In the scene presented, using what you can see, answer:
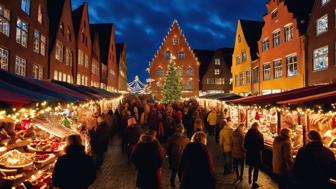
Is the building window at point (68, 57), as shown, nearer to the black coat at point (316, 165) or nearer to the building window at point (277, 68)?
→ the building window at point (277, 68)

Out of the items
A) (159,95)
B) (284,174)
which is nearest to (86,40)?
(159,95)

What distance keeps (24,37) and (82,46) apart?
1428 centimetres

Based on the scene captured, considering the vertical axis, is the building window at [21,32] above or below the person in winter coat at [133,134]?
above

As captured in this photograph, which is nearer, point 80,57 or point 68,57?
point 68,57

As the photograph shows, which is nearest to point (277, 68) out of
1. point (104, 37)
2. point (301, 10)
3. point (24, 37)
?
point (301, 10)

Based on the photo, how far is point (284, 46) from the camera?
2333cm

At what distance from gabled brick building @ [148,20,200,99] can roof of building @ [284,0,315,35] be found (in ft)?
97.5

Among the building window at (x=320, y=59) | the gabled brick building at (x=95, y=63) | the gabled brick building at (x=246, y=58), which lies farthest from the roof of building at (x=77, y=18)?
the building window at (x=320, y=59)

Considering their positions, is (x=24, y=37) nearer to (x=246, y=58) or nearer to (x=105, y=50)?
(x=246, y=58)

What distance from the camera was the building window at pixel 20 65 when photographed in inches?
674

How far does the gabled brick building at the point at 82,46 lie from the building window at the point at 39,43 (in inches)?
308

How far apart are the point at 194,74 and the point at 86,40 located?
23.1 m

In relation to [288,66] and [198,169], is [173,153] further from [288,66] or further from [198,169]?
[288,66]

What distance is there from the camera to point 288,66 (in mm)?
22781
